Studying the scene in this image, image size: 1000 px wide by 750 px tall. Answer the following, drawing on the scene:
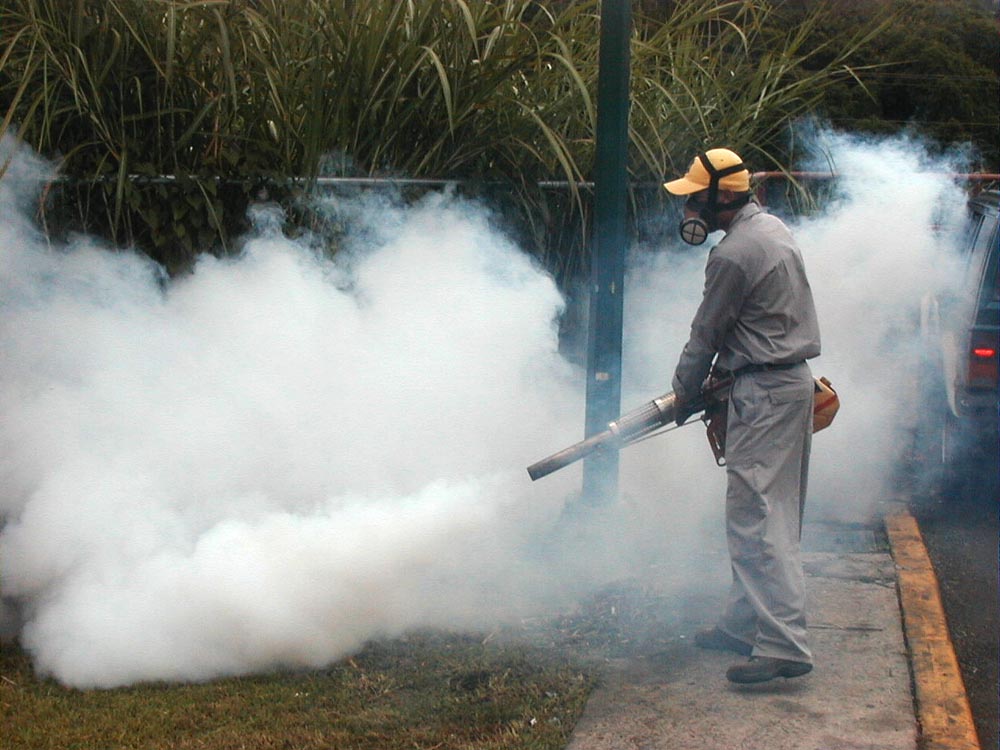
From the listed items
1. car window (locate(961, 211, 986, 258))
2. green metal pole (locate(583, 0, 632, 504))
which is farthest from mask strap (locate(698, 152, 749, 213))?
car window (locate(961, 211, 986, 258))

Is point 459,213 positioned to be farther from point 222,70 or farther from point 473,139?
point 222,70

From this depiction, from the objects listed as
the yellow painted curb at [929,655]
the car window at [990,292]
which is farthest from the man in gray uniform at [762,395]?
the car window at [990,292]

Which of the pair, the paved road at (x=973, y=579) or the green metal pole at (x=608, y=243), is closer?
the paved road at (x=973, y=579)

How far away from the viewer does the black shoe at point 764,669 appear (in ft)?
13.4

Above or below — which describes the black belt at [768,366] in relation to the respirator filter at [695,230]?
below

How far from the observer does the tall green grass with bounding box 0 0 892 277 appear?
4.84 metres

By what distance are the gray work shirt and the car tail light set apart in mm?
2552

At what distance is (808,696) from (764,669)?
160mm

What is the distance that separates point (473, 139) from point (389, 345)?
4.04ft

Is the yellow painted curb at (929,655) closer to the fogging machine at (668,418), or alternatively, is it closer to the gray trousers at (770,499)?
the gray trousers at (770,499)

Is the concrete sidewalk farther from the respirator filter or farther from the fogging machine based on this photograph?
the respirator filter

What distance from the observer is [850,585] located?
5.19 meters

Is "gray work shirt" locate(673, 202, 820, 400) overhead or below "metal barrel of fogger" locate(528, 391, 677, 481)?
overhead

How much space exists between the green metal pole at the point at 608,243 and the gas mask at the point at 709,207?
0.75 m
